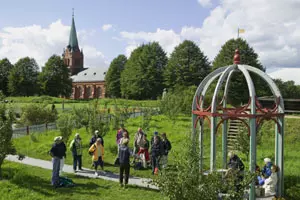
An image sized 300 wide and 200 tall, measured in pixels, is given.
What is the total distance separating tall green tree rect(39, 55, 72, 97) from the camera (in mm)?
66250

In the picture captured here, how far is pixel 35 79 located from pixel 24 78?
2704 mm

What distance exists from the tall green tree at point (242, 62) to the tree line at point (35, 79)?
36.7 meters

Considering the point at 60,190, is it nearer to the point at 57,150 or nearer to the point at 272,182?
the point at 57,150

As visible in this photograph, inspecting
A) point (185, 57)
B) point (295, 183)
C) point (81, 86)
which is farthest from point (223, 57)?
point (81, 86)

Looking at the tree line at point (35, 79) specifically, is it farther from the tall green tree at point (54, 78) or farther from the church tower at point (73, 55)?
the church tower at point (73, 55)

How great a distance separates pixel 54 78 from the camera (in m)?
66.7

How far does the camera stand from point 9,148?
447 inches

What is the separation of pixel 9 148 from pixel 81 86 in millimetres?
87141

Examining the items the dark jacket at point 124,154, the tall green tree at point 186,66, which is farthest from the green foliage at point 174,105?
the tall green tree at point 186,66

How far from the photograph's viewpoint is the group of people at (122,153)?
10.4 metres

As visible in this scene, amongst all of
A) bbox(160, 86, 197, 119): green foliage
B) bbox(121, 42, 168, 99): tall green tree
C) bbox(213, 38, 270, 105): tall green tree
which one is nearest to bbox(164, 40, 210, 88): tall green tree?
bbox(121, 42, 168, 99): tall green tree

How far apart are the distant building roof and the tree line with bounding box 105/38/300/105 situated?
34.3m

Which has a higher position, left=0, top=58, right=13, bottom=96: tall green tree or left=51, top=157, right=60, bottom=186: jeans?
left=0, top=58, right=13, bottom=96: tall green tree

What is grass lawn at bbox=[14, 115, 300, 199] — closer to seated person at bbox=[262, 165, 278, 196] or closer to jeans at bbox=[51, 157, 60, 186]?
seated person at bbox=[262, 165, 278, 196]
